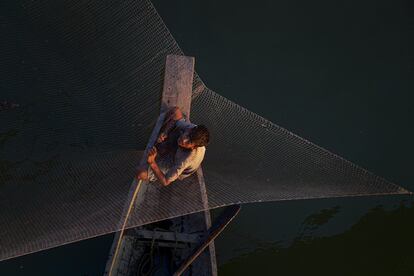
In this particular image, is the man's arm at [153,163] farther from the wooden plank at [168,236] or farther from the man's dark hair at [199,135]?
the wooden plank at [168,236]

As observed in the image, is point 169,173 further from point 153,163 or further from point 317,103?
point 317,103

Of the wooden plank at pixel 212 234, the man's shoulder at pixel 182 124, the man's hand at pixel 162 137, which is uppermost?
the man's shoulder at pixel 182 124

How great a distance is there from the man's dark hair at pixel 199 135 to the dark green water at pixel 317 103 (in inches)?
72.6

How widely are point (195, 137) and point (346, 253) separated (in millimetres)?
2468

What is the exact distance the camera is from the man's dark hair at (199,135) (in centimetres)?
253

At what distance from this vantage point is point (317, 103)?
4598 mm

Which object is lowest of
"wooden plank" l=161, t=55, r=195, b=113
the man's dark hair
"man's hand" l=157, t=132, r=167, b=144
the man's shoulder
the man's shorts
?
the man's dark hair

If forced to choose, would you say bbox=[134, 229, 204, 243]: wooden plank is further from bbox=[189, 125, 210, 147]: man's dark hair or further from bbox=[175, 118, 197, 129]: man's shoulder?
bbox=[189, 125, 210, 147]: man's dark hair

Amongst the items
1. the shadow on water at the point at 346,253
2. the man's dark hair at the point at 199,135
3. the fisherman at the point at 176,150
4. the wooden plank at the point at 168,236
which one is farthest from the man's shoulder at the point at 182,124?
the shadow on water at the point at 346,253

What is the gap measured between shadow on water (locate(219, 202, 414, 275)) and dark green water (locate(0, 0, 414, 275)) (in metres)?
0.01

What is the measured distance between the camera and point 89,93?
3.95 meters

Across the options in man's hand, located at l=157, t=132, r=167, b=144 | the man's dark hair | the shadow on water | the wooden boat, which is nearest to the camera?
the man's dark hair

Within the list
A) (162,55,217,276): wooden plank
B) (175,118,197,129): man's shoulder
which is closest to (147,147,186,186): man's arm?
(175,118,197,129): man's shoulder

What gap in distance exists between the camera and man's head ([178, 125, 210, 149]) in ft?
8.32
